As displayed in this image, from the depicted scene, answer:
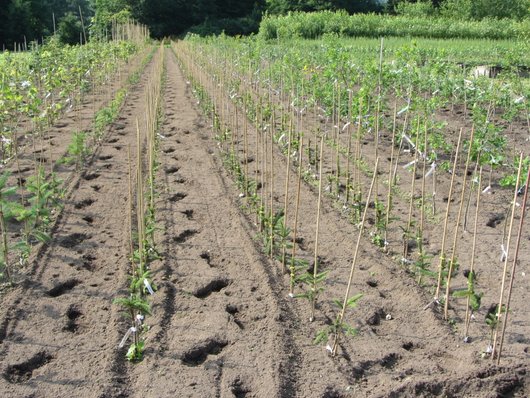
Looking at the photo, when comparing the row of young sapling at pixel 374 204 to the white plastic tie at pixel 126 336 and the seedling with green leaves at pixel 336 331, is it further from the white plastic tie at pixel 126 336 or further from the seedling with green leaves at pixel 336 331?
the white plastic tie at pixel 126 336

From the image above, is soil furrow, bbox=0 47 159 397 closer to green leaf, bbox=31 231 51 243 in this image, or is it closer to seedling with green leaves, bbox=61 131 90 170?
green leaf, bbox=31 231 51 243

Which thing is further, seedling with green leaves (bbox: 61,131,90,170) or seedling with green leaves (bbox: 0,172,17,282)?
seedling with green leaves (bbox: 61,131,90,170)

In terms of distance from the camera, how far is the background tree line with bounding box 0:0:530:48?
38438 mm

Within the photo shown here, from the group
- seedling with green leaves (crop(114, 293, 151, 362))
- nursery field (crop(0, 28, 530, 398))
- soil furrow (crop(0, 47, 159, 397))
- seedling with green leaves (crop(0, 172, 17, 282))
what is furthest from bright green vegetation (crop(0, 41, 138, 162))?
seedling with green leaves (crop(114, 293, 151, 362))

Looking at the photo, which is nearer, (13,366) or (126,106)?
(13,366)

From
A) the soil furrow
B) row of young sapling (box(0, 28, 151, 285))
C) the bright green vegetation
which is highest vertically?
the bright green vegetation

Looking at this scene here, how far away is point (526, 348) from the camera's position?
3.66m

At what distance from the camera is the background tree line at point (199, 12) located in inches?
1513

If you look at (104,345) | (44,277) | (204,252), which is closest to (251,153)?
(204,252)

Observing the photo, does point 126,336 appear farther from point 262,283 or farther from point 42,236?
point 42,236

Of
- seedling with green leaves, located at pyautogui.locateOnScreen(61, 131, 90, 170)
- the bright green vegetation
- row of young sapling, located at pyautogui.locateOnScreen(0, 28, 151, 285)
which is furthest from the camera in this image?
the bright green vegetation

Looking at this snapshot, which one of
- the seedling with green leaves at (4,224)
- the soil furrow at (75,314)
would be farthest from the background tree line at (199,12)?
the seedling with green leaves at (4,224)

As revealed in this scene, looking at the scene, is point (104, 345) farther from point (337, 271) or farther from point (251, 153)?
point (251, 153)

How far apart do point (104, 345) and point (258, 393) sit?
1055mm
